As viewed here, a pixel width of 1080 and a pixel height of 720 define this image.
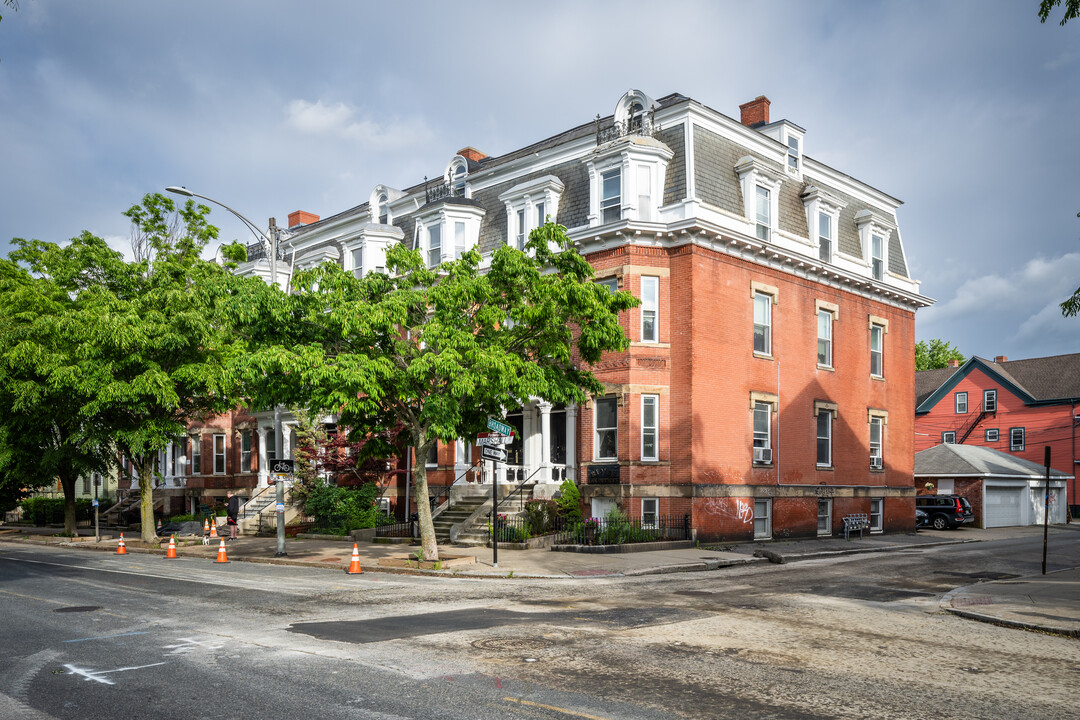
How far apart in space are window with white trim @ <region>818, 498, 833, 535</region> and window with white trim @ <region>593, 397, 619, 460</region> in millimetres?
8941

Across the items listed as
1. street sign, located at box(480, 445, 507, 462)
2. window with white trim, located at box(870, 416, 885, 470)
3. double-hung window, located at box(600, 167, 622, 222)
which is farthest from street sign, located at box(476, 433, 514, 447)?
window with white trim, located at box(870, 416, 885, 470)

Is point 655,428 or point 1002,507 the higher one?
point 655,428

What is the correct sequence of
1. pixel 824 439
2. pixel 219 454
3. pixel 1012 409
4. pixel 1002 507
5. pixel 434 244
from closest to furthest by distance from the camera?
pixel 824 439 < pixel 434 244 < pixel 1002 507 < pixel 219 454 < pixel 1012 409

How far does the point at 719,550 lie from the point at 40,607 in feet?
55.4

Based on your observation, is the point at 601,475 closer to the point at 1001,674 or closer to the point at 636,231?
the point at 636,231

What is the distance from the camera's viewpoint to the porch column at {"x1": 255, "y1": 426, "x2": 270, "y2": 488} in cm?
3984

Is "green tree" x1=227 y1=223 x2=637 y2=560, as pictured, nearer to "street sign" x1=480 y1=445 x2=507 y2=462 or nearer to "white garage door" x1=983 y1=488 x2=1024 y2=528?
"street sign" x1=480 y1=445 x2=507 y2=462

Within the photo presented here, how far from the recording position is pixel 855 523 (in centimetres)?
3062

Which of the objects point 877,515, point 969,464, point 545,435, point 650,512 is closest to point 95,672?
point 650,512

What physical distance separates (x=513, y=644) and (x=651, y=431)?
16.8 m

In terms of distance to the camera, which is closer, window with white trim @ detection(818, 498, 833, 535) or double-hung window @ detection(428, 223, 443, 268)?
window with white trim @ detection(818, 498, 833, 535)

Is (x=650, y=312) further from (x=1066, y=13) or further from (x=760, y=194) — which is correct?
(x=1066, y=13)

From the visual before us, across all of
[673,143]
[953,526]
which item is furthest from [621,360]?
[953,526]

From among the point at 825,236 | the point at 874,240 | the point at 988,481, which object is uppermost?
the point at 874,240
